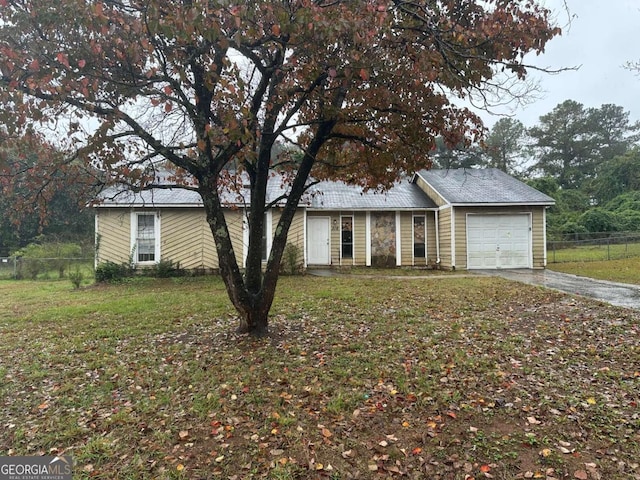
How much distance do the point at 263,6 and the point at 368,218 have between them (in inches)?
468

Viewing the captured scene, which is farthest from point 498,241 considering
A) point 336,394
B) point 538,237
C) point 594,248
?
point 336,394

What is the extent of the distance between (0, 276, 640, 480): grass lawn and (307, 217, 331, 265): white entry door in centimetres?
786

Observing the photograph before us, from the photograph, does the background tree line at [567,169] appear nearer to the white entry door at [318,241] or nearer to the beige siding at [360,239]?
the beige siding at [360,239]

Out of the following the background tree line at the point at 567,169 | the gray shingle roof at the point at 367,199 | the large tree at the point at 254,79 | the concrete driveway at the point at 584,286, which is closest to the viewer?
the large tree at the point at 254,79

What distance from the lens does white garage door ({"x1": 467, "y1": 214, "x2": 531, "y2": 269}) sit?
1401 cm

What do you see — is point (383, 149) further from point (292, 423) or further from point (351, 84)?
point (292, 423)

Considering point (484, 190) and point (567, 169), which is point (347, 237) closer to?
point (484, 190)

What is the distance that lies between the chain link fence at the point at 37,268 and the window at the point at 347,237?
33.8 feet

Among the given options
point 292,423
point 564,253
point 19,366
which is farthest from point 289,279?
point 564,253

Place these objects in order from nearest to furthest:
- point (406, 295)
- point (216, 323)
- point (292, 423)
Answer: point (292, 423)
point (216, 323)
point (406, 295)

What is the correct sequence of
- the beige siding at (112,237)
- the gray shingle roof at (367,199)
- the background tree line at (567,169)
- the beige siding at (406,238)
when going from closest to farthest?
1. the beige siding at (112,237)
2. the gray shingle roof at (367,199)
3. the beige siding at (406,238)
4. the background tree line at (567,169)

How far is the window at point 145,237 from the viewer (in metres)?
13.1

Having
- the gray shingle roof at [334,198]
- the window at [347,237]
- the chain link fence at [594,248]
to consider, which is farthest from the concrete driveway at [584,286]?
the chain link fence at [594,248]

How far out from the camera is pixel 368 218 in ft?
49.1
